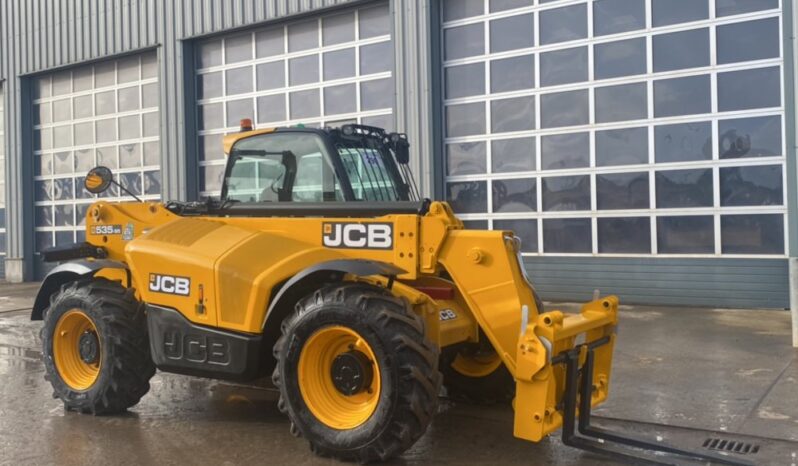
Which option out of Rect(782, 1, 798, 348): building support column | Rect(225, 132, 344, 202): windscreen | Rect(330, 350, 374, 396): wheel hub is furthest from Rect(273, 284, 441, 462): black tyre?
Rect(782, 1, 798, 348): building support column

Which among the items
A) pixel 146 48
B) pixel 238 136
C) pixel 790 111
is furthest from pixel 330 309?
pixel 146 48

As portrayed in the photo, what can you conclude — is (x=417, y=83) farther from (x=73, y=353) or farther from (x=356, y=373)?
(x=356, y=373)

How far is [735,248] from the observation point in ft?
37.0

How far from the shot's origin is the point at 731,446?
5145 mm

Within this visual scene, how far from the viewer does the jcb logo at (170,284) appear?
5504 mm

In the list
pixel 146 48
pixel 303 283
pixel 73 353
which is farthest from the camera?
pixel 146 48

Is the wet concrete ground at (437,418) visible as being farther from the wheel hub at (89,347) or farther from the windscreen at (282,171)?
the windscreen at (282,171)

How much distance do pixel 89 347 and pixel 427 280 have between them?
9.62ft

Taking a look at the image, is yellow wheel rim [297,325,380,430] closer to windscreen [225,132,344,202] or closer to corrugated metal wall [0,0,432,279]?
windscreen [225,132,344,202]

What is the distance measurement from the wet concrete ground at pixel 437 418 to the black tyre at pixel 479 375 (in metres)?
0.11

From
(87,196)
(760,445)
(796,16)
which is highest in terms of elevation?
(796,16)

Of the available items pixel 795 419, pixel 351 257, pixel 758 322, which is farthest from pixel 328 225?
pixel 758 322

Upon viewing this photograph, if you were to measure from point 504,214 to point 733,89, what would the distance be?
160 inches

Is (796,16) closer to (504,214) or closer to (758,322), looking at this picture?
(758,322)
